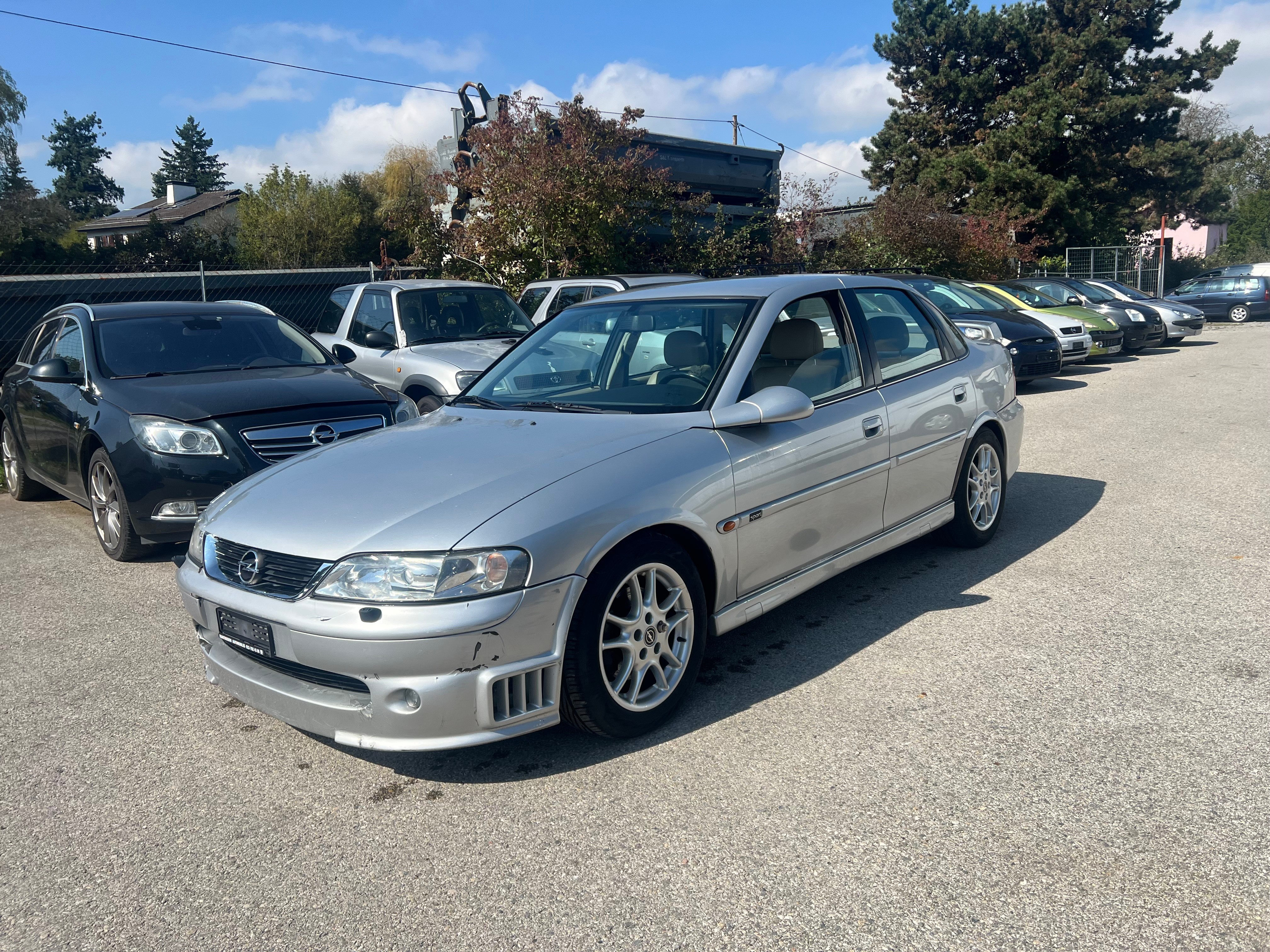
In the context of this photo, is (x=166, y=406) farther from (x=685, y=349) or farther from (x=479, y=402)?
(x=685, y=349)

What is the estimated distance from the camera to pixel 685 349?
4582 millimetres

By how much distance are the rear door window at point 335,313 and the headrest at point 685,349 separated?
6.86 m

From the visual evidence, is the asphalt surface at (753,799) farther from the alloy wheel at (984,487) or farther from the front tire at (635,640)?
the alloy wheel at (984,487)

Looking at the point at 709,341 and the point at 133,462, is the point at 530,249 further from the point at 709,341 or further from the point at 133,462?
the point at 709,341

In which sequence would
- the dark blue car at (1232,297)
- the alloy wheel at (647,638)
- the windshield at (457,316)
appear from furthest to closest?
1. the dark blue car at (1232,297)
2. the windshield at (457,316)
3. the alloy wheel at (647,638)

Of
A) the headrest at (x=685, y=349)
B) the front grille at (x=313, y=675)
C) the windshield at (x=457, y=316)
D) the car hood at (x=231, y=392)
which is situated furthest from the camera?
the windshield at (x=457, y=316)

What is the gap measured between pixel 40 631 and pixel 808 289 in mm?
4290

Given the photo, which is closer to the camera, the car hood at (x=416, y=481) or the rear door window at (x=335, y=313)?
the car hood at (x=416, y=481)

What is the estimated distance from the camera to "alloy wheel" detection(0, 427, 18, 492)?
846 cm

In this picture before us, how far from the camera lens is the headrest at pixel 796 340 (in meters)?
4.66

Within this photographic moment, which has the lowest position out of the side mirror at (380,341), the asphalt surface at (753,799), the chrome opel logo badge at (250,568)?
the asphalt surface at (753,799)

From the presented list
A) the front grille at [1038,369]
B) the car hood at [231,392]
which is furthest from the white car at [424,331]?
the front grille at [1038,369]

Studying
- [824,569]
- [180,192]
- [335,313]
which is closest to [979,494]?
[824,569]

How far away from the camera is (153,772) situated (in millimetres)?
3660
